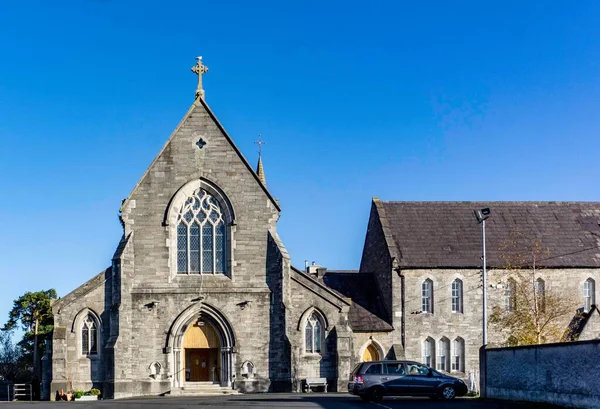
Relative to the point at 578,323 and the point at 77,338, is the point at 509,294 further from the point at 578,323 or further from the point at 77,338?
the point at 77,338

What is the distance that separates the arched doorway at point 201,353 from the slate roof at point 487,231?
11180 mm

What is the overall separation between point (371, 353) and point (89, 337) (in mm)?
14298

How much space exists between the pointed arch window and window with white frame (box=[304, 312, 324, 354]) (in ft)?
15.9

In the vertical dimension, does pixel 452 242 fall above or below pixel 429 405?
above

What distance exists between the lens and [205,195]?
42.8 metres

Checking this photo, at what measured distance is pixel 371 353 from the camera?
151ft

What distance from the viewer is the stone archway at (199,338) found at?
41.2 meters

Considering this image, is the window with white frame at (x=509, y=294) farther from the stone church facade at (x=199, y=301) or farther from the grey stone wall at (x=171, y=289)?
the grey stone wall at (x=171, y=289)

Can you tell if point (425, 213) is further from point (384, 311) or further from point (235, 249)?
point (235, 249)

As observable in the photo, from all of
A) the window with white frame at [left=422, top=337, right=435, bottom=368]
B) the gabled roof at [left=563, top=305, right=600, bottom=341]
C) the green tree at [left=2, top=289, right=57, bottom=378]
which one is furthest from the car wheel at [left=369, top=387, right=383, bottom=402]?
the green tree at [left=2, top=289, right=57, bottom=378]

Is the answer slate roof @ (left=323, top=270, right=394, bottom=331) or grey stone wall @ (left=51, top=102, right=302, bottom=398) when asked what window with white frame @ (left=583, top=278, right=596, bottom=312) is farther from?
grey stone wall @ (left=51, top=102, right=302, bottom=398)

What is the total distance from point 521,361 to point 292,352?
501 inches

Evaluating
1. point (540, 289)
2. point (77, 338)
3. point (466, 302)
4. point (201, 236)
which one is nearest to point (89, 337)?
point (77, 338)

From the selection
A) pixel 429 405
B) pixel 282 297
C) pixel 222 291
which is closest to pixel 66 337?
pixel 222 291
